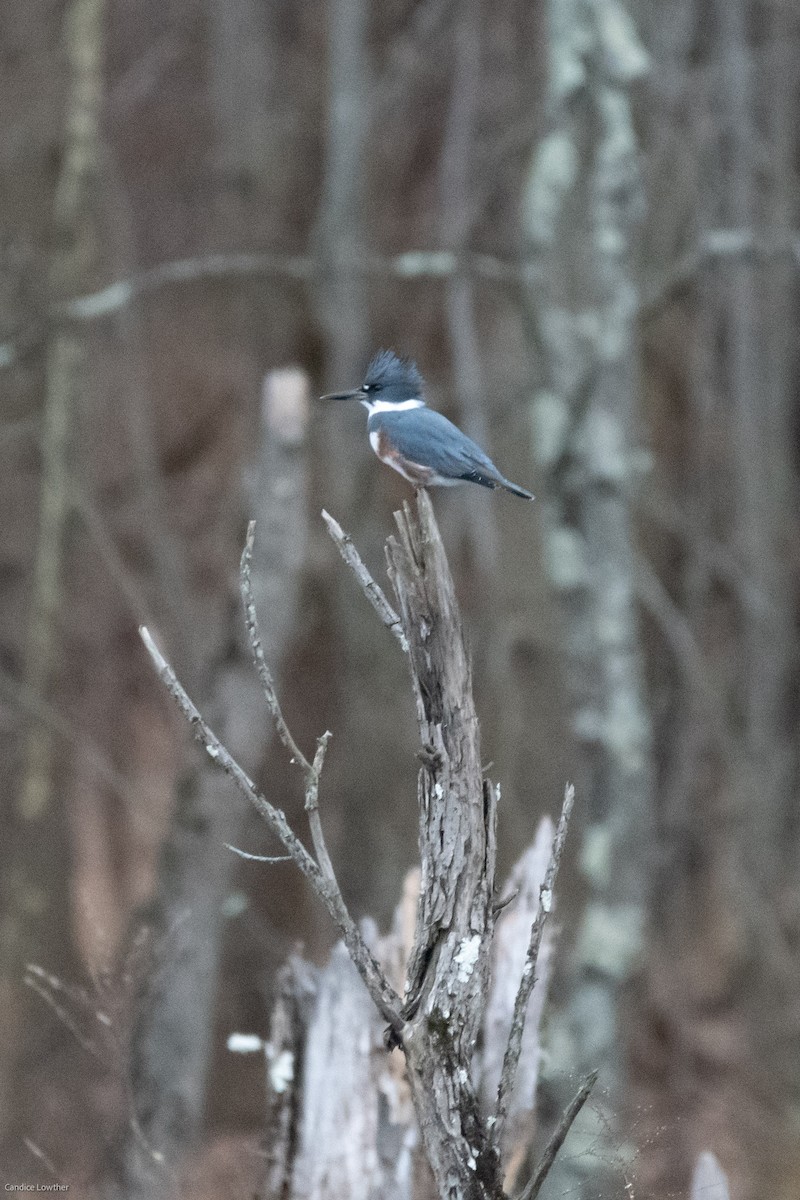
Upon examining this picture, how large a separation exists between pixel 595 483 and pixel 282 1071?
7.24ft

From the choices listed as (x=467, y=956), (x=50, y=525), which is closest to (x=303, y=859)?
(x=467, y=956)

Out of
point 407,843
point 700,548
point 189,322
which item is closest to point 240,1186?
point 700,548

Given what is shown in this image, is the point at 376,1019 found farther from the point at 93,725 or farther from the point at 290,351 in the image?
the point at 93,725

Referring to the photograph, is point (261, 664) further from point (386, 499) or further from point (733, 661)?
point (733, 661)

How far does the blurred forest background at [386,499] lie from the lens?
187 inches

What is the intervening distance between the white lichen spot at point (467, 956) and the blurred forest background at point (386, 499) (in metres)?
1.32

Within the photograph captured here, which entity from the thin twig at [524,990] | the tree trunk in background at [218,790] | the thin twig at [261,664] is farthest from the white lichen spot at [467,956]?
the tree trunk in background at [218,790]

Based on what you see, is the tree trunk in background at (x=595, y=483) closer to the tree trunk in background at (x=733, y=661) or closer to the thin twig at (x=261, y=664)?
the tree trunk in background at (x=733, y=661)

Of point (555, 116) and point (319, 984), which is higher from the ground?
point (555, 116)

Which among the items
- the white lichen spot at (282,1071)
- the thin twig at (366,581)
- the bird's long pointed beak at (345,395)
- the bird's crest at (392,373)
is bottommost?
the white lichen spot at (282,1071)

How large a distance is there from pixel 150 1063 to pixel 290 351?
4129mm

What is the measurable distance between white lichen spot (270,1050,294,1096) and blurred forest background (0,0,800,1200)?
211mm

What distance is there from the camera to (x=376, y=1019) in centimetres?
314

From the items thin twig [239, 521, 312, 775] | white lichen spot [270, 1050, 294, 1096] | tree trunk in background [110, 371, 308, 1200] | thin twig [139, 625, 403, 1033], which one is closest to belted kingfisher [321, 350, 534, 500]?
thin twig [239, 521, 312, 775]
